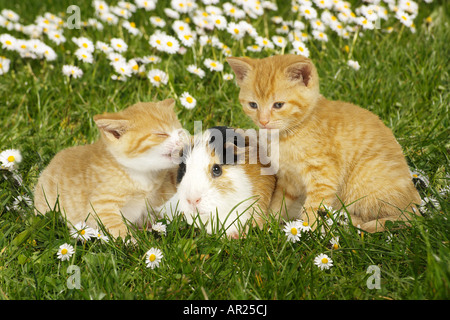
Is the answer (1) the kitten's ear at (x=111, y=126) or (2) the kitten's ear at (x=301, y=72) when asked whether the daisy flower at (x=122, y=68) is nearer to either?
(1) the kitten's ear at (x=111, y=126)

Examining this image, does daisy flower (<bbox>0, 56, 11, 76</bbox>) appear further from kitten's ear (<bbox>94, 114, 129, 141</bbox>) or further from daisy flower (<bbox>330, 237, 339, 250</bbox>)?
daisy flower (<bbox>330, 237, 339, 250</bbox>)

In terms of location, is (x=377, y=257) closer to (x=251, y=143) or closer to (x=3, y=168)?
(x=251, y=143)

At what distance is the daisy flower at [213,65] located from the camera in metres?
4.73

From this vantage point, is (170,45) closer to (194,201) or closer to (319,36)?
(319,36)

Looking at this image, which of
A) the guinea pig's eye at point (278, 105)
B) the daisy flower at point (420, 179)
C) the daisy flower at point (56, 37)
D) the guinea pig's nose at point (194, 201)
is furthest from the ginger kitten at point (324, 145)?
the daisy flower at point (56, 37)

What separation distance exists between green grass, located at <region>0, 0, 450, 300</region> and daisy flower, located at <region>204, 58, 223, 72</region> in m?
0.14

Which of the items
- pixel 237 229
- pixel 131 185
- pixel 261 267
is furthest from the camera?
pixel 131 185

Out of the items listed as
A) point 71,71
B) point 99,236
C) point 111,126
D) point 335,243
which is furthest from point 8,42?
point 335,243

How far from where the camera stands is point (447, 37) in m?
5.45

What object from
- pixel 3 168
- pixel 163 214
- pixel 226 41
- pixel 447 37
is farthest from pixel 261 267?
pixel 447 37

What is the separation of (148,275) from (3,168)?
1539 mm

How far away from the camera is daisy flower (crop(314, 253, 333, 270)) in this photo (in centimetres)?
275

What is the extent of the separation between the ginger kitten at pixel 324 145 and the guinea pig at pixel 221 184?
0.69 ft

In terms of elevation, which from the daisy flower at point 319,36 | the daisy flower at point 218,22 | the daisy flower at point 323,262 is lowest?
the daisy flower at point 323,262
